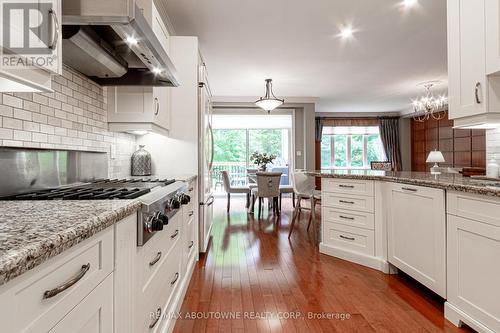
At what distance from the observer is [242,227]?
430 cm

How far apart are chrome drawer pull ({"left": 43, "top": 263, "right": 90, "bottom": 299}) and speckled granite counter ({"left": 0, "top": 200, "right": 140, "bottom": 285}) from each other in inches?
3.2

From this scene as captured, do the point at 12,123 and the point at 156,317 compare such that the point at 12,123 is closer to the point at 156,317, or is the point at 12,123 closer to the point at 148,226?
the point at 148,226

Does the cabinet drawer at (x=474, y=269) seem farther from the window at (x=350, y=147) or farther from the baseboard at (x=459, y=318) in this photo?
the window at (x=350, y=147)

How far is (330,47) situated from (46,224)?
13.1 feet

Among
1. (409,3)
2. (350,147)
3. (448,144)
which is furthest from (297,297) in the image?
(350,147)

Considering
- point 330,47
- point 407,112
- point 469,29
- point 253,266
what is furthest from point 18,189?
point 407,112

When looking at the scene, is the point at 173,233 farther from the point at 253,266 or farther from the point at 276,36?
the point at 276,36

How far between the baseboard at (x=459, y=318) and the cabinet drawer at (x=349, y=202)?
1005 mm

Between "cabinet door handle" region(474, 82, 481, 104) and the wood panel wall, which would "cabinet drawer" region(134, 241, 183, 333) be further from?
the wood panel wall

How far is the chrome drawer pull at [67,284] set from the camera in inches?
22.9

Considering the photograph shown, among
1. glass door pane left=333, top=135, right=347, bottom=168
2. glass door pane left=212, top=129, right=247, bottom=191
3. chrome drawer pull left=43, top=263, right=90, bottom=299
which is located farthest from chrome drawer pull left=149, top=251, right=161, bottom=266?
glass door pane left=333, top=135, right=347, bottom=168

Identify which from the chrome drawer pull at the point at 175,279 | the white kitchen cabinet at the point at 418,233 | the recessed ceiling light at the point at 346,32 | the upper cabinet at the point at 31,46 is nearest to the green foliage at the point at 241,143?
the recessed ceiling light at the point at 346,32

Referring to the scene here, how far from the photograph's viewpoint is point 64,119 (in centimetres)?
163

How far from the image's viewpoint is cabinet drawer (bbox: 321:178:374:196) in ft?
8.79
